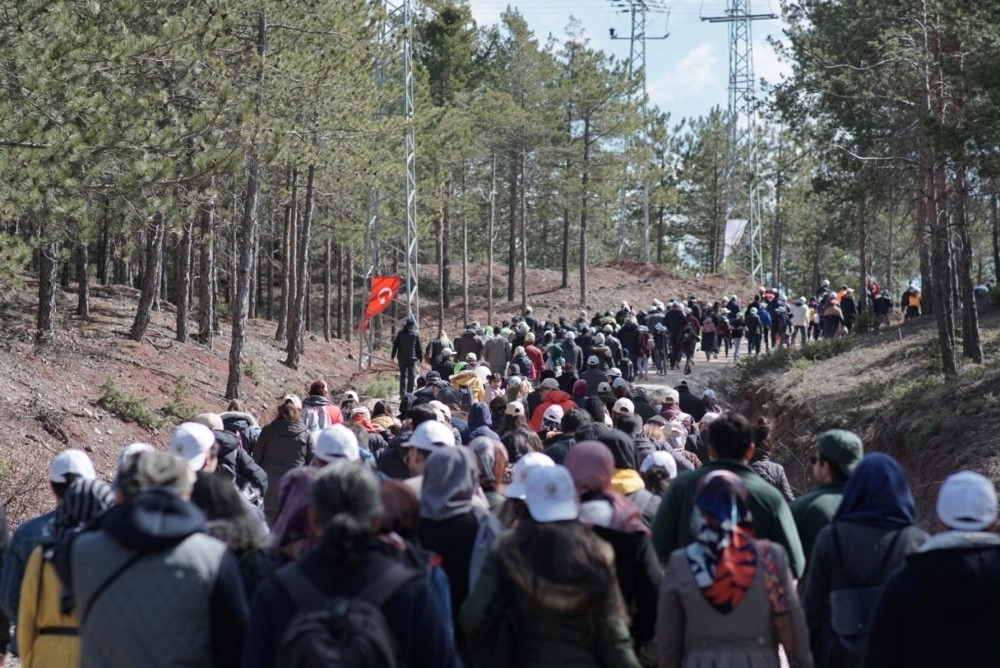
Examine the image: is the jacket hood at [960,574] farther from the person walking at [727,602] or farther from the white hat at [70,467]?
the white hat at [70,467]

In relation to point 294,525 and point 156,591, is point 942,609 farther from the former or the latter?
point 156,591

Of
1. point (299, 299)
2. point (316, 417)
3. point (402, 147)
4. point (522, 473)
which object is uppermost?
point (402, 147)

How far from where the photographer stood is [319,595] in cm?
418

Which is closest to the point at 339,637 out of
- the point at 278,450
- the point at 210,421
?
the point at 210,421

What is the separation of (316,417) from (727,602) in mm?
8495

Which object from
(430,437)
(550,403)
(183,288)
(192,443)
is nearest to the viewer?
(192,443)

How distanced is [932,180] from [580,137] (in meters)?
36.4

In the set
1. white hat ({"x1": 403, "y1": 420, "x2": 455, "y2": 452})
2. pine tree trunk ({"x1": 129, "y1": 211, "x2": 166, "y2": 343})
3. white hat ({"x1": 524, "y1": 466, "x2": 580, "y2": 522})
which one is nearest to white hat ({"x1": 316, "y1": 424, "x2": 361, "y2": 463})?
white hat ({"x1": 403, "y1": 420, "x2": 455, "y2": 452})

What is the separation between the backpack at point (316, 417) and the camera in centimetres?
1327

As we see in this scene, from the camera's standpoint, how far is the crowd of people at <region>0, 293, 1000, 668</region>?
4273 mm

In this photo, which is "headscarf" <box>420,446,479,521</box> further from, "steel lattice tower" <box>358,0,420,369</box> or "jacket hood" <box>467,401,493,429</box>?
"steel lattice tower" <box>358,0,420,369</box>

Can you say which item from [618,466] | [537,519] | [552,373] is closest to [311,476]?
[537,519]

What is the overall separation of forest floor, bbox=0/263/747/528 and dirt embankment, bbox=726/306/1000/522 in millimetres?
5396

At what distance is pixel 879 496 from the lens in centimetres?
569
